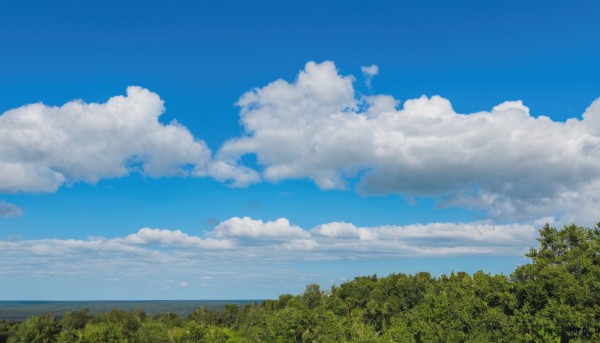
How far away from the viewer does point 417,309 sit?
277 ft

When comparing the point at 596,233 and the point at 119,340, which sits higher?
the point at 596,233

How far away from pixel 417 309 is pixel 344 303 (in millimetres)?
38573

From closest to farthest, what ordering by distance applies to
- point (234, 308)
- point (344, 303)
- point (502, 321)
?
point (502, 321), point (344, 303), point (234, 308)

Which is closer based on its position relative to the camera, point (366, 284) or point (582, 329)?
point (582, 329)

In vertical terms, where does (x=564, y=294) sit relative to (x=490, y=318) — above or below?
above

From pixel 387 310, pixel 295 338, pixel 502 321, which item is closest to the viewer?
pixel 502 321

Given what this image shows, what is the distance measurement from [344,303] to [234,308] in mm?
36668

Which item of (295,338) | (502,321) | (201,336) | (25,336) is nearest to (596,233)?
(502,321)

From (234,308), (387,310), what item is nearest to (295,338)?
(387,310)

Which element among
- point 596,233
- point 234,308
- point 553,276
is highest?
point 596,233

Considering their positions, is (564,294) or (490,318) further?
→ (490,318)

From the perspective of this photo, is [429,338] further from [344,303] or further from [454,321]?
[344,303]

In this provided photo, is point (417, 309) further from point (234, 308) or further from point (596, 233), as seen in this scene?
point (234, 308)

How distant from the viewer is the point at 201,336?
247 ft
